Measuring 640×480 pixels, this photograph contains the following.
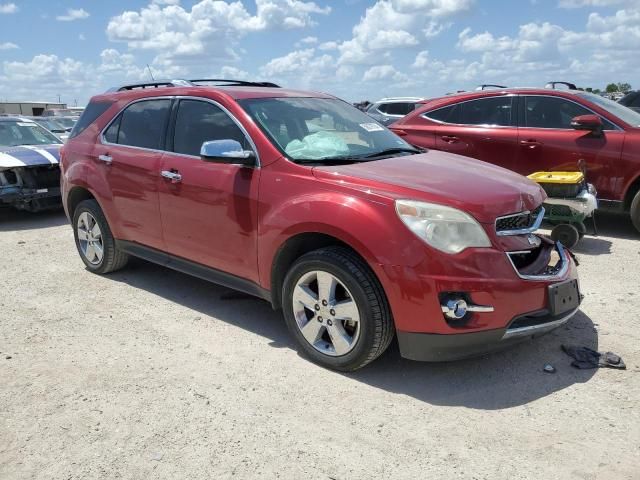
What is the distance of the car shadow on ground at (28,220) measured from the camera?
8438 millimetres

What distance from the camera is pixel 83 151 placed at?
541 centimetres

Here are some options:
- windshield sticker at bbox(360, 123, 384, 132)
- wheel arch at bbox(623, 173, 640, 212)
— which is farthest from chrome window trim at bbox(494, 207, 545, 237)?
wheel arch at bbox(623, 173, 640, 212)

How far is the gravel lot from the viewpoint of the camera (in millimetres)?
2729

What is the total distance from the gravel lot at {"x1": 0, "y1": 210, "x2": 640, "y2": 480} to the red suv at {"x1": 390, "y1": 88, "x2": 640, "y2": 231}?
7.48 ft

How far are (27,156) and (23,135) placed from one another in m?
1.41

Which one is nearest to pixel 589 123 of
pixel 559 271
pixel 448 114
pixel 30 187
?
pixel 448 114

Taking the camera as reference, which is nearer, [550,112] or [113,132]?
[113,132]

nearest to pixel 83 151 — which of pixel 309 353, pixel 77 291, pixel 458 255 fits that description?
pixel 77 291

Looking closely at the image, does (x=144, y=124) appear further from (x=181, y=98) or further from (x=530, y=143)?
(x=530, y=143)

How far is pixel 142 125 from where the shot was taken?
16.1 ft

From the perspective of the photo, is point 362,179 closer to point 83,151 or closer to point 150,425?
point 150,425

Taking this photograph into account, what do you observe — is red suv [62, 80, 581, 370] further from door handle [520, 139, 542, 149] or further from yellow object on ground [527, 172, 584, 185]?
door handle [520, 139, 542, 149]

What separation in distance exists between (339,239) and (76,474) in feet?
5.93

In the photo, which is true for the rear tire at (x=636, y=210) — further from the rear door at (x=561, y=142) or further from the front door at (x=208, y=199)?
the front door at (x=208, y=199)
